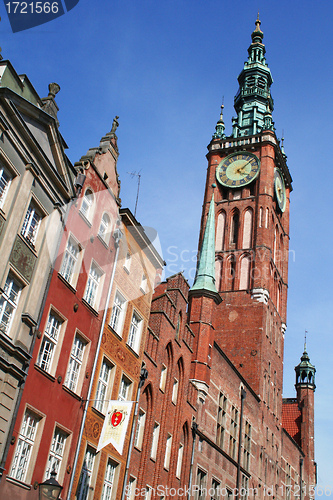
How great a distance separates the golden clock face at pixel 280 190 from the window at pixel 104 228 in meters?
32.9

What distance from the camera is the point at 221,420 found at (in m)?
29.5

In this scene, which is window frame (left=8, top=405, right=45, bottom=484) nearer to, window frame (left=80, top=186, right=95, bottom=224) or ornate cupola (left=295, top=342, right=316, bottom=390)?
window frame (left=80, top=186, right=95, bottom=224)

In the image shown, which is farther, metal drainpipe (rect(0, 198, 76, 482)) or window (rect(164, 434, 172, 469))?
window (rect(164, 434, 172, 469))

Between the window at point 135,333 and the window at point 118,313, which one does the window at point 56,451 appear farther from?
the window at point 135,333

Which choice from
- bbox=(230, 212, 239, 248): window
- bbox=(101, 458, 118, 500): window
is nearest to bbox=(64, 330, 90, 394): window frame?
bbox=(101, 458, 118, 500): window

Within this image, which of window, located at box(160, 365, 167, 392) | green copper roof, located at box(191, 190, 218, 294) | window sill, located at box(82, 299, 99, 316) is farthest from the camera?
green copper roof, located at box(191, 190, 218, 294)

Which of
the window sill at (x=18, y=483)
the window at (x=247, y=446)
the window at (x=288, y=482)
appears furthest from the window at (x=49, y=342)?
the window at (x=288, y=482)

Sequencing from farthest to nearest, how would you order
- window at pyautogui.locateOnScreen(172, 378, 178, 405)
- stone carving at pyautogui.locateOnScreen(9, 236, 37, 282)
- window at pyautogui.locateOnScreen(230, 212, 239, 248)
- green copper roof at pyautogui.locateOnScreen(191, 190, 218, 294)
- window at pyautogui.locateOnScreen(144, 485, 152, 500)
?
1. window at pyautogui.locateOnScreen(230, 212, 239, 248)
2. green copper roof at pyautogui.locateOnScreen(191, 190, 218, 294)
3. window at pyautogui.locateOnScreen(172, 378, 178, 405)
4. window at pyautogui.locateOnScreen(144, 485, 152, 500)
5. stone carving at pyautogui.locateOnScreen(9, 236, 37, 282)

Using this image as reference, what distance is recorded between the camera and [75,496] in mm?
15844

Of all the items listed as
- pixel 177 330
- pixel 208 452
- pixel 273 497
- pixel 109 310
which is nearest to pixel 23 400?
pixel 109 310

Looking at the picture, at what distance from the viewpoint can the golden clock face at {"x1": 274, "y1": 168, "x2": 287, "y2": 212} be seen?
51312 millimetres

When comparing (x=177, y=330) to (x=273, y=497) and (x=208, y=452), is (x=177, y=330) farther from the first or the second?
(x=273, y=497)

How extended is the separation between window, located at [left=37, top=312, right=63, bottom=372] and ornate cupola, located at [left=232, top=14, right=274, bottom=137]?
133 ft

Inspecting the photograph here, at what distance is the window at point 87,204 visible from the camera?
18.6 m
